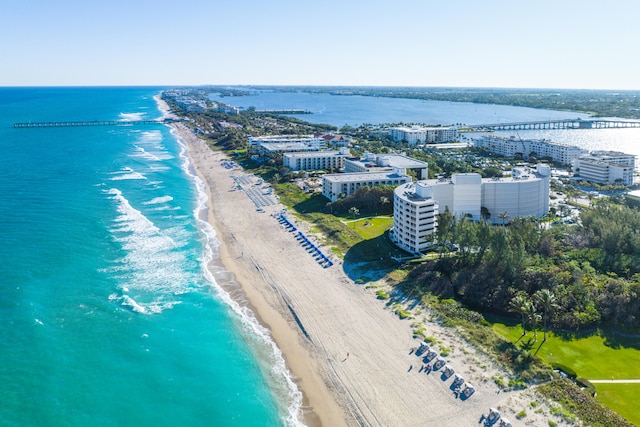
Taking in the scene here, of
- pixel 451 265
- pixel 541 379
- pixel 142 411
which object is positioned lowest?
pixel 142 411

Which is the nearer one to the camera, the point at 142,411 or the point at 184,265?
the point at 142,411

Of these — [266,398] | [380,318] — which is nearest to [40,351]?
[266,398]

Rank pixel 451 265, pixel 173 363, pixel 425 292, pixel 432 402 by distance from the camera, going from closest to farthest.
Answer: pixel 432 402
pixel 173 363
pixel 425 292
pixel 451 265

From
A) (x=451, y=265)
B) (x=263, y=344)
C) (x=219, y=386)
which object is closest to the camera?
(x=219, y=386)

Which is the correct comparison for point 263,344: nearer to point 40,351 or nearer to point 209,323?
point 209,323

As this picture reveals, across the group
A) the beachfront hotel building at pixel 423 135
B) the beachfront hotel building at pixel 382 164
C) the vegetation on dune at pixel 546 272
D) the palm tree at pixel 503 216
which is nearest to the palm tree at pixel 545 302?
the vegetation on dune at pixel 546 272

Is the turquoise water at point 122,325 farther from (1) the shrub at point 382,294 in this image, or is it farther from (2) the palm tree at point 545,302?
(2) the palm tree at point 545,302

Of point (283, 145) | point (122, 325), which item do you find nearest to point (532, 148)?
point (283, 145)
